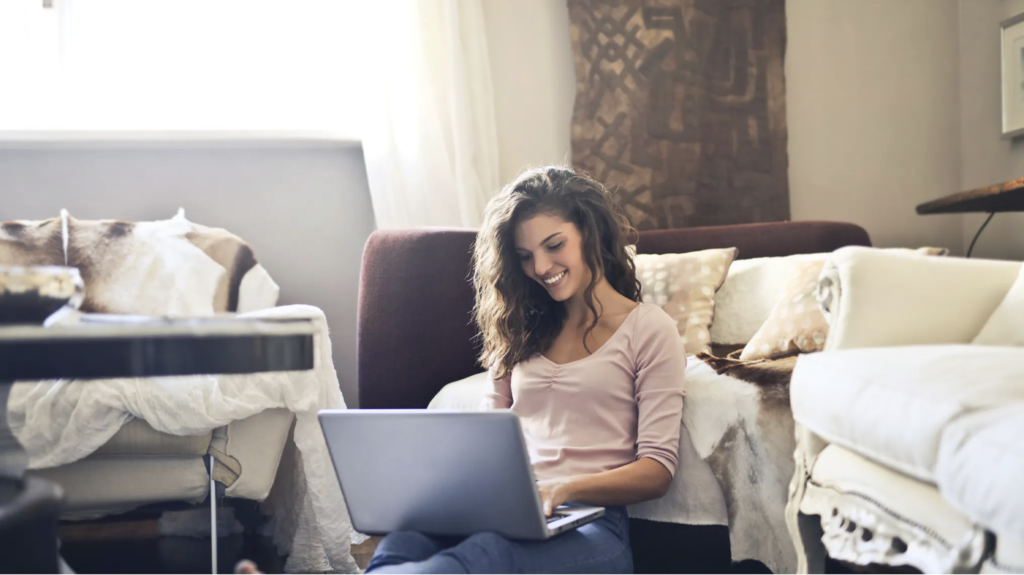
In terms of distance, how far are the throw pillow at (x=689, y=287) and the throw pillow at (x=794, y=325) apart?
129 mm

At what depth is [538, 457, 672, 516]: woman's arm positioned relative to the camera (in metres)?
1.09

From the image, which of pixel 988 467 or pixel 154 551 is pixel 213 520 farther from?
pixel 988 467

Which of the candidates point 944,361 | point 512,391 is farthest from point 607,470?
point 944,361

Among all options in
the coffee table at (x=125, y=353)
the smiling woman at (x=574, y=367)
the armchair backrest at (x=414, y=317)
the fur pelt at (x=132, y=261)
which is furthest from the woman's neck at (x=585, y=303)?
the fur pelt at (x=132, y=261)

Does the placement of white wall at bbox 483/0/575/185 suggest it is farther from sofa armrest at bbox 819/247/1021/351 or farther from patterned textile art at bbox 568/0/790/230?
sofa armrest at bbox 819/247/1021/351

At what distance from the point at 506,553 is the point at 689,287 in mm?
1088

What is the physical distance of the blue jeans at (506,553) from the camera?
3.02 ft

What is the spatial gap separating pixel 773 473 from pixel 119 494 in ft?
4.34

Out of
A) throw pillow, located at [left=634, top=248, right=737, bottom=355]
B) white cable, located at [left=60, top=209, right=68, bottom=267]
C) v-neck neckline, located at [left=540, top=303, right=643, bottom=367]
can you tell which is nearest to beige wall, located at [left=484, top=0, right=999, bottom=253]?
throw pillow, located at [left=634, top=248, right=737, bottom=355]

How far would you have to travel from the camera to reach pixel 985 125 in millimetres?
2844

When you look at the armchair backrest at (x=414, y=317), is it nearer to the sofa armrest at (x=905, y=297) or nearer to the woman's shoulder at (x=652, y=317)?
the woman's shoulder at (x=652, y=317)

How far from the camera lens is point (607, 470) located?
118 cm

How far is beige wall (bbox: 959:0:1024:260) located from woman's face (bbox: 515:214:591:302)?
6.63ft

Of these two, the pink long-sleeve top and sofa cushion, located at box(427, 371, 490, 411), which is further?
sofa cushion, located at box(427, 371, 490, 411)
